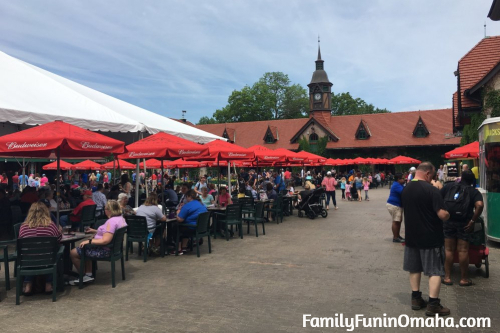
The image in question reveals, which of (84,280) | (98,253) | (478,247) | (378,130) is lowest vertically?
(84,280)

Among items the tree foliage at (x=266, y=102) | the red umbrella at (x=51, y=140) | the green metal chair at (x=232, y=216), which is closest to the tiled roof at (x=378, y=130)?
the tree foliage at (x=266, y=102)

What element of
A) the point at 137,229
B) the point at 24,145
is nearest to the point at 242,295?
the point at 137,229

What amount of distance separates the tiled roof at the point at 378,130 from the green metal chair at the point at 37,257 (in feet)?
136

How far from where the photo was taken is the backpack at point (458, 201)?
5.98 metres

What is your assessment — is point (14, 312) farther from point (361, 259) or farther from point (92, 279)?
point (361, 259)

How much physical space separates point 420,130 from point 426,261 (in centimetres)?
4223

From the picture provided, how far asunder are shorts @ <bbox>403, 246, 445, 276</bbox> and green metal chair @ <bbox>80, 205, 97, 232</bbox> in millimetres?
7465

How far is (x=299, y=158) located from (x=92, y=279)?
12326mm

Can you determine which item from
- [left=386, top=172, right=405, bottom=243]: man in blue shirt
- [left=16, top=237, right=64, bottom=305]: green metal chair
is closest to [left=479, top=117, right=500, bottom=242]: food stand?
[left=386, top=172, right=405, bottom=243]: man in blue shirt

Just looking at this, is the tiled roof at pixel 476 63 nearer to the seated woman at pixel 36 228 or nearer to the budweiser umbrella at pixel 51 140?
the budweiser umbrella at pixel 51 140

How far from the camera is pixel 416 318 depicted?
4.70 meters

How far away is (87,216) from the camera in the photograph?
962 centimetres

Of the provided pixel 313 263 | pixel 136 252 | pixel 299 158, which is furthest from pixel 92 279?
pixel 299 158

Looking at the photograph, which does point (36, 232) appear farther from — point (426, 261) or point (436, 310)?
point (436, 310)
